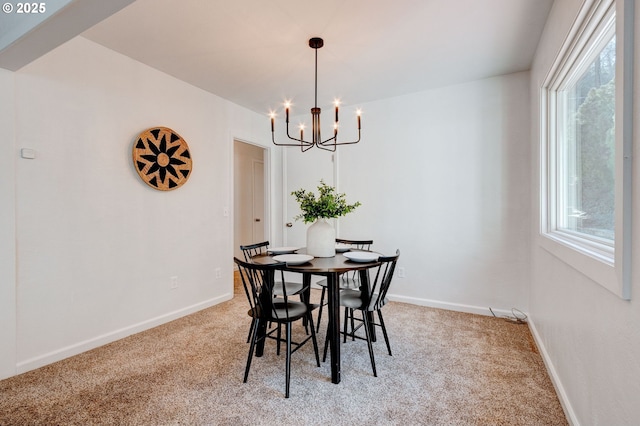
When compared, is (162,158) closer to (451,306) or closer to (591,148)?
(591,148)

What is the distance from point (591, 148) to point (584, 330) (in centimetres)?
94

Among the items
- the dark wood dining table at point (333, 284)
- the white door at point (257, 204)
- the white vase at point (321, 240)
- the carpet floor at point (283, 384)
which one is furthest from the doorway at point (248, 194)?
the dark wood dining table at point (333, 284)

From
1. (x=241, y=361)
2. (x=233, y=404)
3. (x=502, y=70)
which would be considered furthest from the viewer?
(x=502, y=70)

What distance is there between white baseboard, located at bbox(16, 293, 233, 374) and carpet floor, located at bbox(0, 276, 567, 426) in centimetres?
6

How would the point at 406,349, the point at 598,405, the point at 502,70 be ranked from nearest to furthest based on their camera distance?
the point at 598,405, the point at 406,349, the point at 502,70

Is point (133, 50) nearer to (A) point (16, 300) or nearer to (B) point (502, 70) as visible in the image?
(A) point (16, 300)

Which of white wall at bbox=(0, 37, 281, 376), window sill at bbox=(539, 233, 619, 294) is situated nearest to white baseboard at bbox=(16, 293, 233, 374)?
white wall at bbox=(0, 37, 281, 376)

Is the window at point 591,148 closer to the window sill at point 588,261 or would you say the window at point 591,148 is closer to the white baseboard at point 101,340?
the window sill at point 588,261

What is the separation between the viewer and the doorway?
5.70 meters

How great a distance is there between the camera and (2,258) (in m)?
2.01

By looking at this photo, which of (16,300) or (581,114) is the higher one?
(581,114)

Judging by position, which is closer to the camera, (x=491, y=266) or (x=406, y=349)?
(x=406, y=349)

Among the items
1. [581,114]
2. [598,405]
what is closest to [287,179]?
[581,114]

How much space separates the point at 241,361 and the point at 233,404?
0.50 metres
